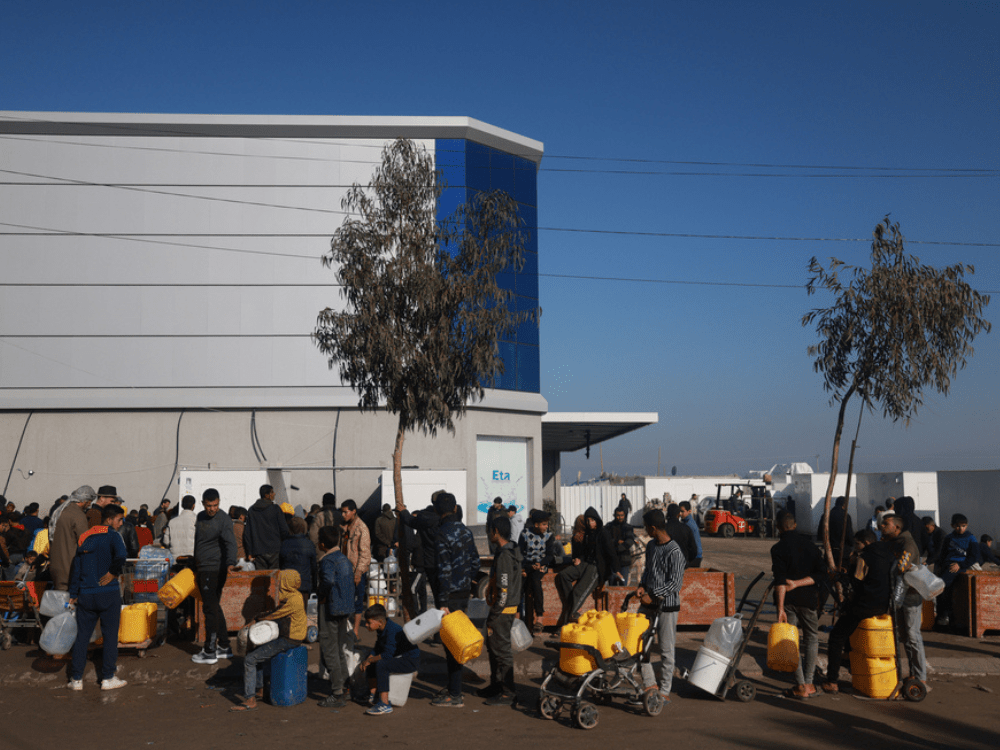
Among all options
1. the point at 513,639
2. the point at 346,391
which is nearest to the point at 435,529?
the point at 513,639

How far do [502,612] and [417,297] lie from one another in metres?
8.06

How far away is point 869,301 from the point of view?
11.3m

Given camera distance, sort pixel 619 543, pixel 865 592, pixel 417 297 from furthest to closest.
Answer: pixel 417 297 < pixel 619 543 < pixel 865 592

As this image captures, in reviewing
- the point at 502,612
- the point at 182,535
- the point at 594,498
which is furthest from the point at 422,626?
the point at 594,498

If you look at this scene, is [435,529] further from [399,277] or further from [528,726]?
[399,277]

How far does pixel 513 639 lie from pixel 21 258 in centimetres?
2654

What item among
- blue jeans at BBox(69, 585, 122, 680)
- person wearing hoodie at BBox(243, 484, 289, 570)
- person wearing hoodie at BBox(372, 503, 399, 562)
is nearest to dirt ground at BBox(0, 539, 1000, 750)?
blue jeans at BBox(69, 585, 122, 680)

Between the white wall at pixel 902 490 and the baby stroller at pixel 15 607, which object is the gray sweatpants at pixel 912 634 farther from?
the white wall at pixel 902 490

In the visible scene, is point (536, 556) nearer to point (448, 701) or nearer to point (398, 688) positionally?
point (448, 701)

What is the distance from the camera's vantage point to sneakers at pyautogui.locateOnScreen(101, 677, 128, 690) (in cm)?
841

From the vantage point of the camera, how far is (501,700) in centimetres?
782

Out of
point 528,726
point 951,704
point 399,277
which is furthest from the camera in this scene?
point 399,277

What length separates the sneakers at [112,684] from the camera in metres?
8.41

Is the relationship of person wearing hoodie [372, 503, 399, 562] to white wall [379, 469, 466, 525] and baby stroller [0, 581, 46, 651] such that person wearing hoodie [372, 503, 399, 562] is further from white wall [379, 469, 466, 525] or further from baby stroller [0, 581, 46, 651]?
white wall [379, 469, 466, 525]
